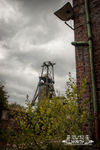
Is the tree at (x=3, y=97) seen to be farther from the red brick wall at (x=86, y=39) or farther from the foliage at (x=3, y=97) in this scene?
the red brick wall at (x=86, y=39)

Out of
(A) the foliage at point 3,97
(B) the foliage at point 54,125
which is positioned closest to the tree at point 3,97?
(A) the foliage at point 3,97

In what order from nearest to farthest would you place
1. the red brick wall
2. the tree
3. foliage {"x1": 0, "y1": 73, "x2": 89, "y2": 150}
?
foliage {"x1": 0, "y1": 73, "x2": 89, "y2": 150} < the red brick wall < the tree

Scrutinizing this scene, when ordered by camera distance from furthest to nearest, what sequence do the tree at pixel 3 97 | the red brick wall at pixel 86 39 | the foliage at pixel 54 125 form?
the tree at pixel 3 97 < the red brick wall at pixel 86 39 < the foliage at pixel 54 125

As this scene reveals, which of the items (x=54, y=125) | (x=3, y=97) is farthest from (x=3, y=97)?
(x=54, y=125)

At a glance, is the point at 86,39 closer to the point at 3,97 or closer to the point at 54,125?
the point at 54,125

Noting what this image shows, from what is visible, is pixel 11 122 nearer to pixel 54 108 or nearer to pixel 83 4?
pixel 54 108

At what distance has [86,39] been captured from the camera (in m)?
3.10

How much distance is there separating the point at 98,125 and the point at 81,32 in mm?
2441

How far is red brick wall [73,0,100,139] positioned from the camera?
2.70m

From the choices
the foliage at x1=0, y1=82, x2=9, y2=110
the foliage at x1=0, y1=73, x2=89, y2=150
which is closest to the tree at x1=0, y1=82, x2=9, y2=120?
the foliage at x1=0, y1=82, x2=9, y2=110

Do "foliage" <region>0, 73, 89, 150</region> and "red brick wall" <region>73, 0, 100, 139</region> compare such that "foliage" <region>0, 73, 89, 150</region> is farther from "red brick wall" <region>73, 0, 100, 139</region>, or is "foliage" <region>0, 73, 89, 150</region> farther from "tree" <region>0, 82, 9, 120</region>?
"tree" <region>0, 82, 9, 120</region>

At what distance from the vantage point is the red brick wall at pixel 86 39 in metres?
2.70

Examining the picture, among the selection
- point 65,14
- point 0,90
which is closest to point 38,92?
point 0,90

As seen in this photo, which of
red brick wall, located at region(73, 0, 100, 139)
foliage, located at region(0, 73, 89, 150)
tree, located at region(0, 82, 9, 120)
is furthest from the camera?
tree, located at region(0, 82, 9, 120)
